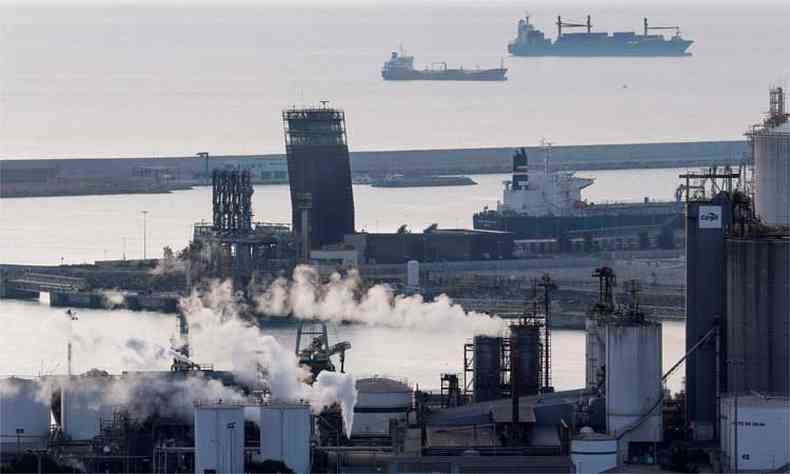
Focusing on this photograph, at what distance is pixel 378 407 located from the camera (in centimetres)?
1859

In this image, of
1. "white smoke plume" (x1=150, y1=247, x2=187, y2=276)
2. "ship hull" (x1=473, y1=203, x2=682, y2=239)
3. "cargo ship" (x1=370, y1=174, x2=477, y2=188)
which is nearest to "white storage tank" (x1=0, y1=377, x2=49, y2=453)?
"white smoke plume" (x1=150, y1=247, x2=187, y2=276)

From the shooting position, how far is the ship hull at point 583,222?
37.8 m

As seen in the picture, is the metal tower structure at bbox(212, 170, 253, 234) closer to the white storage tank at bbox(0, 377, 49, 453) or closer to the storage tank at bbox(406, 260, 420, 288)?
the storage tank at bbox(406, 260, 420, 288)

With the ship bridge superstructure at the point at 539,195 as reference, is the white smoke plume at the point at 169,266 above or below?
below

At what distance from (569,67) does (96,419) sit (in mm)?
79780

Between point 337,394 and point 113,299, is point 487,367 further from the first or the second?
point 113,299

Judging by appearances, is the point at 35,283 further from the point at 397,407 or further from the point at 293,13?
the point at 293,13

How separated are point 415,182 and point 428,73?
36811mm

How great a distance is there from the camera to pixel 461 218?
41.3 meters

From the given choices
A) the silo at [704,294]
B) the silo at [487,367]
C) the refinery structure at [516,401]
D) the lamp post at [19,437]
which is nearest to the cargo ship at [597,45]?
the refinery structure at [516,401]

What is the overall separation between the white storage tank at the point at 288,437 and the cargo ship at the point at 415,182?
107 feet

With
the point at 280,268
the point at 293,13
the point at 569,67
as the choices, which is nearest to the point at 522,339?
the point at 280,268

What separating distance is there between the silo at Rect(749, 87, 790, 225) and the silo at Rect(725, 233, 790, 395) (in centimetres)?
45

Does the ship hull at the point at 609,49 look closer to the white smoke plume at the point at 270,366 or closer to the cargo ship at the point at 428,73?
the cargo ship at the point at 428,73
